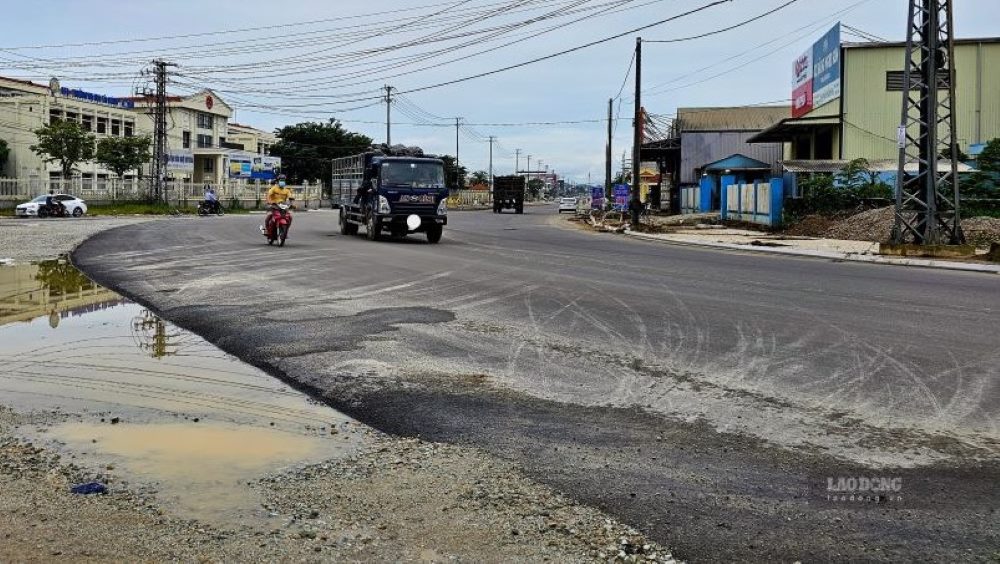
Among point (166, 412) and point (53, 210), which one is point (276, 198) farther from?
point (53, 210)

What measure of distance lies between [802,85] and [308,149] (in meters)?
69.3

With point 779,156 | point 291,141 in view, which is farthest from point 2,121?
point 779,156

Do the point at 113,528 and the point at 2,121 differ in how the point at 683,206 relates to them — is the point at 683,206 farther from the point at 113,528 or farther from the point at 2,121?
the point at 2,121

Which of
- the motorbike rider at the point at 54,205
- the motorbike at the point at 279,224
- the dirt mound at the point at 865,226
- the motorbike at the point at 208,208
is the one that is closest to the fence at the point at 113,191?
the motorbike at the point at 208,208

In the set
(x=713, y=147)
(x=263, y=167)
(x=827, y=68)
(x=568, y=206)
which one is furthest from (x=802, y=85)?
(x=263, y=167)

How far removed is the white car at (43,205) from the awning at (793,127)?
3917 cm

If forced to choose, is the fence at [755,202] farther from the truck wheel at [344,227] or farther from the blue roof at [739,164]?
the truck wheel at [344,227]

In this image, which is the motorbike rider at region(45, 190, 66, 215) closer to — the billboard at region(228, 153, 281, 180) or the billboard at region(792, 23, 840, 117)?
the billboard at region(228, 153, 281, 180)

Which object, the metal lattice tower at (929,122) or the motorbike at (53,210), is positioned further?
the motorbike at (53,210)

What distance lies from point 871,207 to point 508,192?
40246 mm

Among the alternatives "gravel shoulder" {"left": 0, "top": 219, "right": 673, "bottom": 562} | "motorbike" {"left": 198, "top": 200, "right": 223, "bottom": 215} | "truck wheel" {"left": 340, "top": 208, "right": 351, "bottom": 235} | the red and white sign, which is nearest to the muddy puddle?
"gravel shoulder" {"left": 0, "top": 219, "right": 673, "bottom": 562}

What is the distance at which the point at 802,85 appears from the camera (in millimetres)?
43750

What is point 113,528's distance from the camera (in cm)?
368

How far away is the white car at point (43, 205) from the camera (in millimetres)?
47062
